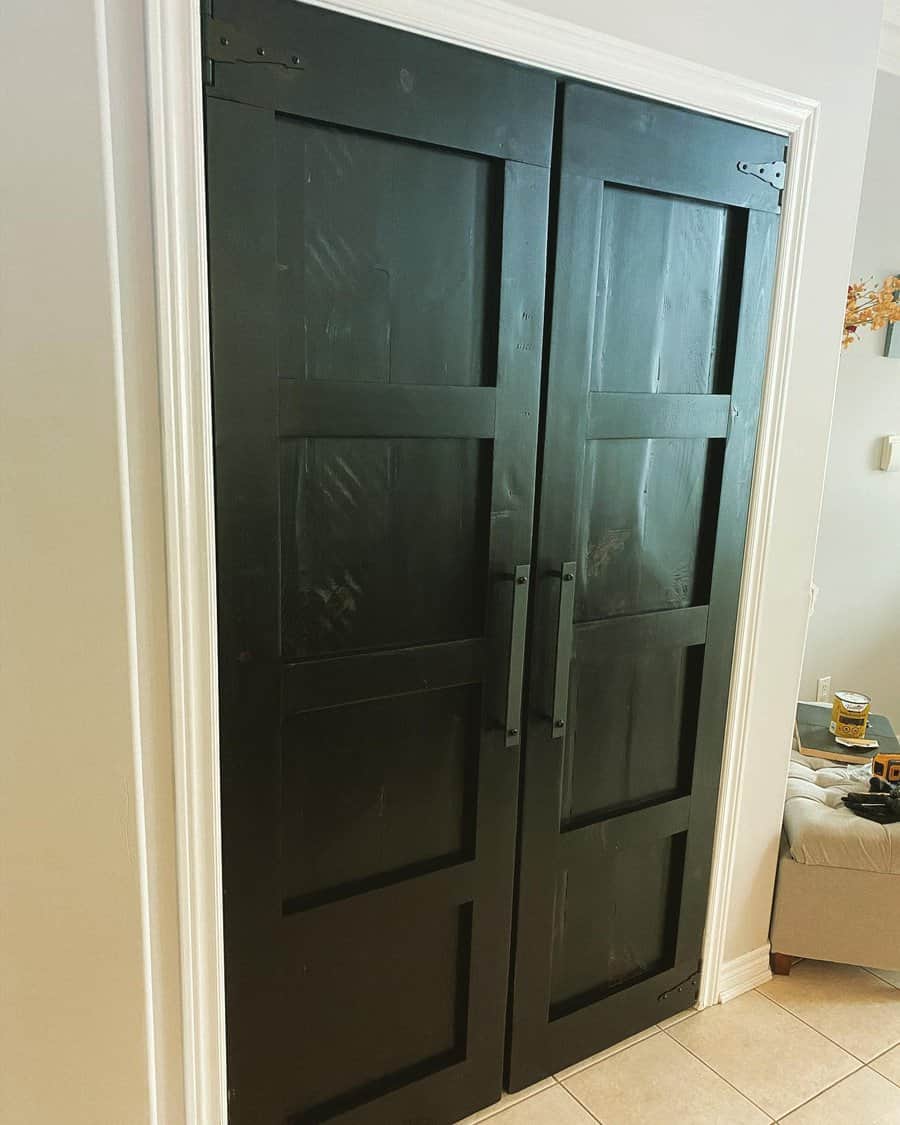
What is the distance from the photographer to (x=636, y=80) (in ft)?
5.11

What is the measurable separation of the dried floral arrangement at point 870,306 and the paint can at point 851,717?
1.13 m

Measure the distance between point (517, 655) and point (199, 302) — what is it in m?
0.82

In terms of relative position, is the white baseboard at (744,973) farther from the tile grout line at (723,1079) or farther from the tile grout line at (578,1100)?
the tile grout line at (578,1100)

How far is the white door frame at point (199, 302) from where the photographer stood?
118cm

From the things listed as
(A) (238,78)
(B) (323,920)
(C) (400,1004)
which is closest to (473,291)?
(A) (238,78)

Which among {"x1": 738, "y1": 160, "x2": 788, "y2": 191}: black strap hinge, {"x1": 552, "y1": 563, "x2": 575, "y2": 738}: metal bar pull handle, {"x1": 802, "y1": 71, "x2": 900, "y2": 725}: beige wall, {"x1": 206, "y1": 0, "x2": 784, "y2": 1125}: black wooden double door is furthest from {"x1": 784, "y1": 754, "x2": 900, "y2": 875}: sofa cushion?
{"x1": 738, "y1": 160, "x2": 788, "y2": 191}: black strap hinge

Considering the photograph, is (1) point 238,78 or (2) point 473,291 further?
(2) point 473,291

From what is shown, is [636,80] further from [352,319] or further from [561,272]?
[352,319]

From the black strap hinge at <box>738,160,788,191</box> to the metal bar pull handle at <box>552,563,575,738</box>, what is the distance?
847 mm

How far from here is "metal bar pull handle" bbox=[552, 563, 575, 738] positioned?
66.4 inches

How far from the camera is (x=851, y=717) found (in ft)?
8.75

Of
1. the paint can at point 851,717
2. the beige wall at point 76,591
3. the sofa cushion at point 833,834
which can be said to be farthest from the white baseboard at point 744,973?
the beige wall at point 76,591

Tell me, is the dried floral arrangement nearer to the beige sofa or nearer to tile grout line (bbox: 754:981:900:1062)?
the beige sofa

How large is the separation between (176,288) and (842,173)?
1.44 meters
